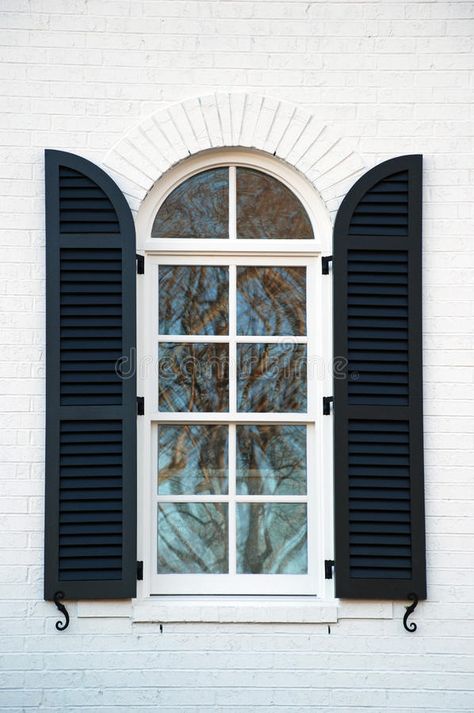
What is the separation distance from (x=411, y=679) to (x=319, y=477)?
1050 mm

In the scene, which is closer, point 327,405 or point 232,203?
point 327,405

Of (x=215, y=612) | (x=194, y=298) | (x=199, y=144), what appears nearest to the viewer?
(x=215, y=612)

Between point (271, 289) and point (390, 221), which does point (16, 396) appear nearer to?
point (271, 289)

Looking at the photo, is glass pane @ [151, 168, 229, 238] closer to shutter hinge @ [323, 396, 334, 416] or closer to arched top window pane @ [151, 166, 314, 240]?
arched top window pane @ [151, 166, 314, 240]

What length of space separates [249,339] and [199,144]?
991mm

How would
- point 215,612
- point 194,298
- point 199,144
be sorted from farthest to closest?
point 194,298, point 199,144, point 215,612

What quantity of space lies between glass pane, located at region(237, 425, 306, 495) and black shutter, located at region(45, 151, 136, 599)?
560 millimetres

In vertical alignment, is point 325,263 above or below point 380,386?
above

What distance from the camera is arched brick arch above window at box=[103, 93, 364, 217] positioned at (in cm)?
417

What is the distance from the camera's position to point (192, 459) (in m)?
4.25

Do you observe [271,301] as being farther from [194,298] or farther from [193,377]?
[193,377]

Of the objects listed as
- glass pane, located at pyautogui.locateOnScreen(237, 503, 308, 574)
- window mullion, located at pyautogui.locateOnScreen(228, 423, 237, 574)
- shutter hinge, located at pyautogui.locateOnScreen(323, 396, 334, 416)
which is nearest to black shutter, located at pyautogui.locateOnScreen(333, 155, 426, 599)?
shutter hinge, located at pyautogui.locateOnScreen(323, 396, 334, 416)

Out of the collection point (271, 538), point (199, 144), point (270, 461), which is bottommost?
point (271, 538)

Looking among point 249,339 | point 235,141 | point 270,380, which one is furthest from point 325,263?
point 235,141
